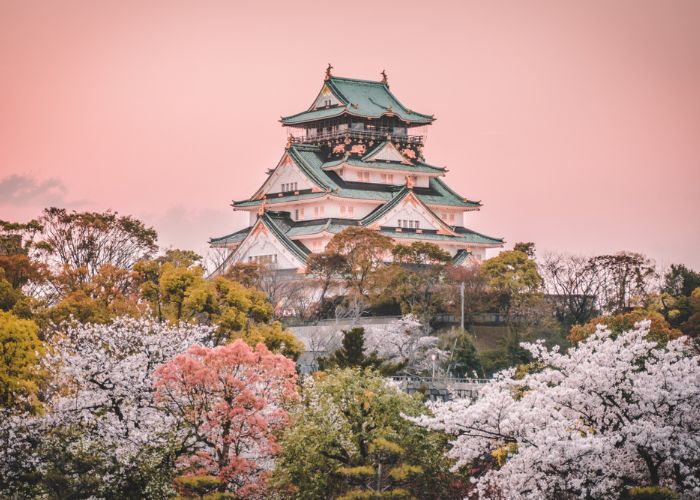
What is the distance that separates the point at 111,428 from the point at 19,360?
330 inches

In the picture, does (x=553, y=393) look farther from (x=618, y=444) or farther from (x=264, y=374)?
(x=264, y=374)

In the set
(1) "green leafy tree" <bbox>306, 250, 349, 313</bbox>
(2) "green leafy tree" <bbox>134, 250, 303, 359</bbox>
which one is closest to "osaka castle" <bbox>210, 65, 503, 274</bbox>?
(1) "green leafy tree" <bbox>306, 250, 349, 313</bbox>

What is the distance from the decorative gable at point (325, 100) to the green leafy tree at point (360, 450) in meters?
63.1

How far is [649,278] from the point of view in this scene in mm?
81250

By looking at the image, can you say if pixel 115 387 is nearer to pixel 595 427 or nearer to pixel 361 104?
pixel 595 427

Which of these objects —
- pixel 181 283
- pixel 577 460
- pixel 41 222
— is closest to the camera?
pixel 577 460

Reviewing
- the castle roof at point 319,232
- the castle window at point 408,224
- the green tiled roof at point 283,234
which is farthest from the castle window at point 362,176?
the green tiled roof at point 283,234

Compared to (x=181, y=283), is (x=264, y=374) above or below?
below

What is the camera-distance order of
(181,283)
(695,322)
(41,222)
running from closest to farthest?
(181,283)
(695,322)
(41,222)

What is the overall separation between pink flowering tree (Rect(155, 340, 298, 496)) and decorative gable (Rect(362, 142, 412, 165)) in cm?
5986

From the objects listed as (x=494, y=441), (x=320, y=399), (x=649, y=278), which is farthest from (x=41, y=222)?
(x=494, y=441)

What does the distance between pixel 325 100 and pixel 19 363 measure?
58.5 m

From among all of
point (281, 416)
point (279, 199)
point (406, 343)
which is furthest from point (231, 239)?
point (281, 416)

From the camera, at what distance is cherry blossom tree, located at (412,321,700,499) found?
3331 cm
